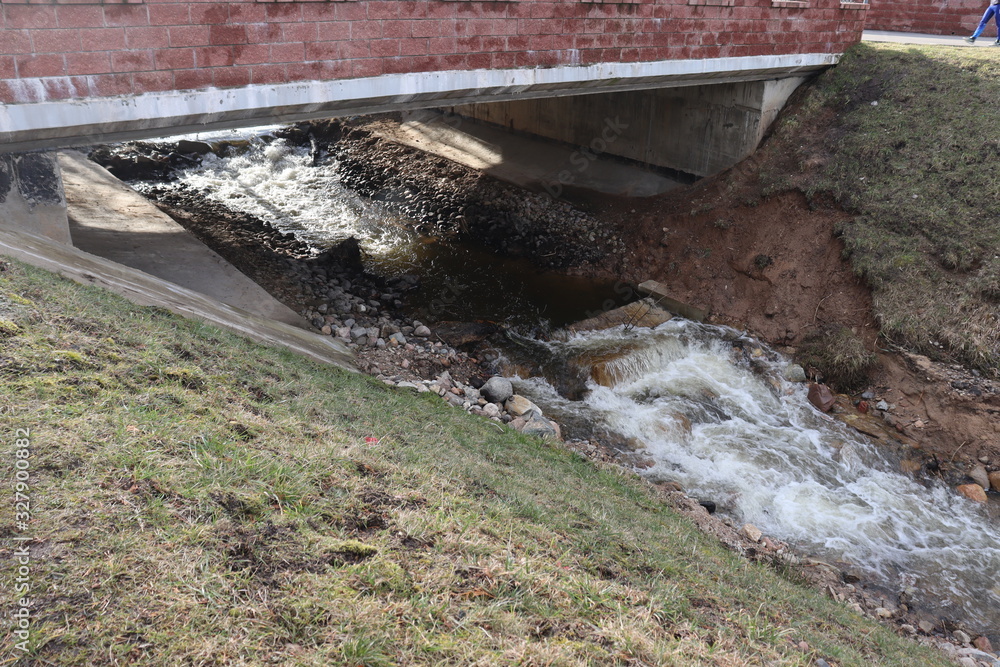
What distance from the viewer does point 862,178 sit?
38.1 feet

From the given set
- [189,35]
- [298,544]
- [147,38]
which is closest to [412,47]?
[189,35]

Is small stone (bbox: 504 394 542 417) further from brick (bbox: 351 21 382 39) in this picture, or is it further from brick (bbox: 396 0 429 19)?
brick (bbox: 396 0 429 19)

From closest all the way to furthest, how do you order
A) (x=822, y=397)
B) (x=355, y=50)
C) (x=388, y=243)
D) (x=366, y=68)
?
(x=355, y=50) < (x=366, y=68) < (x=822, y=397) < (x=388, y=243)

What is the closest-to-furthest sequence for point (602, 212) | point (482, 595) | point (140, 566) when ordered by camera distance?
1. point (140, 566)
2. point (482, 595)
3. point (602, 212)

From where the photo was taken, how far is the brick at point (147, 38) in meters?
6.39

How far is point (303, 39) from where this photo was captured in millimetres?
7344

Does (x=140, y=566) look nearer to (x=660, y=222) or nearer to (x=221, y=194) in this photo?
(x=660, y=222)

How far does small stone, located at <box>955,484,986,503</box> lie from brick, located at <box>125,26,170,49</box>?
10.2 m

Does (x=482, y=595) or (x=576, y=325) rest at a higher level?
(x=482, y=595)

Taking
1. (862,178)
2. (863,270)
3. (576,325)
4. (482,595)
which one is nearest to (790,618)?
(482,595)

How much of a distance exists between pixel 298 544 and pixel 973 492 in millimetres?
8128

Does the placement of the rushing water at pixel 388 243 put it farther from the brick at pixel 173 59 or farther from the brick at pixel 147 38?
the brick at pixel 147 38

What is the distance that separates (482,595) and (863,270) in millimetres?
9530
